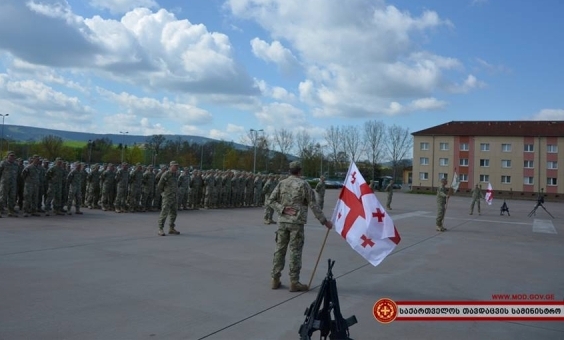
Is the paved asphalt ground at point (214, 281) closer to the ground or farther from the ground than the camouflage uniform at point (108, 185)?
closer to the ground

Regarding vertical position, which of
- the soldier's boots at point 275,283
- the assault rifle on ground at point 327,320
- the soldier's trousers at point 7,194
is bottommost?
the soldier's boots at point 275,283

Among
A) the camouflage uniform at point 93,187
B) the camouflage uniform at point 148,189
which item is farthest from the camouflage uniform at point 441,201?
the camouflage uniform at point 93,187

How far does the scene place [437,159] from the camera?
7838cm

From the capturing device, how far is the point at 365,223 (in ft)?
20.7

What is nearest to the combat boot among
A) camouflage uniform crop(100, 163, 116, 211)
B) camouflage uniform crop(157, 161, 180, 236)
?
camouflage uniform crop(157, 161, 180, 236)

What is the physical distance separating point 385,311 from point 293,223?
6.63 ft

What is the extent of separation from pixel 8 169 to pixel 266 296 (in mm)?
12614

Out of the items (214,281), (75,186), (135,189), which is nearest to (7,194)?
(75,186)

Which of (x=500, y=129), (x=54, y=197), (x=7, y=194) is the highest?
(x=500, y=129)

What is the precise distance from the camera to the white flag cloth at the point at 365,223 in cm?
617

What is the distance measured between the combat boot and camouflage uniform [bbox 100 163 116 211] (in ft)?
46.6

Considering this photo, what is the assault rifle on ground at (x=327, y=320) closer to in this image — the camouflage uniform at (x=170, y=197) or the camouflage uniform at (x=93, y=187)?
the camouflage uniform at (x=170, y=197)

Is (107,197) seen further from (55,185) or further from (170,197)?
(170,197)

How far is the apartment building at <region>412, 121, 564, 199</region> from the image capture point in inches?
2803
